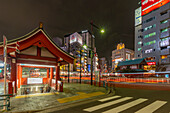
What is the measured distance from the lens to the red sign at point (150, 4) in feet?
162

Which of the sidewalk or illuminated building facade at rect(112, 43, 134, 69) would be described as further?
illuminated building facade at rect(112, 43, 134, 69)

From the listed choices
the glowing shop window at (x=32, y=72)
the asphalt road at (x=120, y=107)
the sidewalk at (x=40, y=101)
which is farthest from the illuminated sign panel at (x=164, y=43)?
the glowing shop window at (x=32, y=72)

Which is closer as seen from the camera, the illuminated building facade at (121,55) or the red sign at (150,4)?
the red sign at (150,4)

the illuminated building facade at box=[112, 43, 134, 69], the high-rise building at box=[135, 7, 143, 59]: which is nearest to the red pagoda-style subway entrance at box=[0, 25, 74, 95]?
the high-rise building at box=[135, 7, 143, 59]

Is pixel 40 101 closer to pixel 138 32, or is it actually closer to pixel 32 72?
pixel 32 72

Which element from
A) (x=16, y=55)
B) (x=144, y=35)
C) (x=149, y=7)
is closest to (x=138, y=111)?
(x=16, y=55)

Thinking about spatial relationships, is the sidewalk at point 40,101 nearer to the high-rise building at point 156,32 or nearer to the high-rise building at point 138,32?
the high-rise building at point 156,32

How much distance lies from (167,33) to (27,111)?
53988 millimetres

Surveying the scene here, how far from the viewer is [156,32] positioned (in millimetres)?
49188

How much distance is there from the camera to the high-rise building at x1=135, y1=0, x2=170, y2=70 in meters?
44.6

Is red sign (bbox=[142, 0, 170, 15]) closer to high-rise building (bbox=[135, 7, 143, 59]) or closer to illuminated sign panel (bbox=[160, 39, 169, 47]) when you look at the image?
high-rise building (bbox=[135, 7, 143, 59])

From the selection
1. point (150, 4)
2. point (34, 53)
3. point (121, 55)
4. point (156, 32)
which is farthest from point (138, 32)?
point (34, 53)

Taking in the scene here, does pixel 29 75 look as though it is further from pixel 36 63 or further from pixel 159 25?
pixel 159 25

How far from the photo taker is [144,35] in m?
55.2
